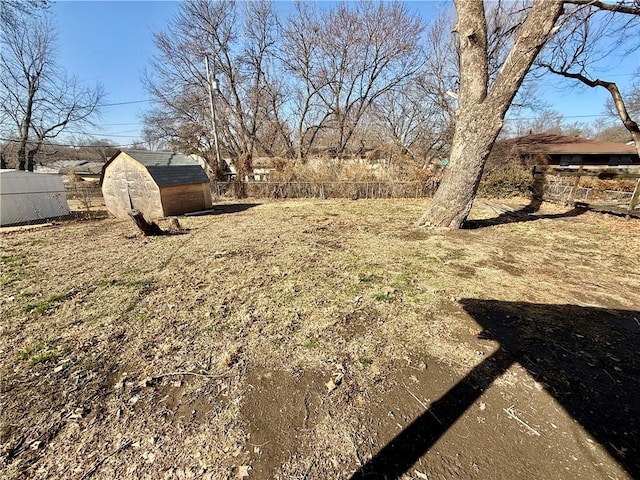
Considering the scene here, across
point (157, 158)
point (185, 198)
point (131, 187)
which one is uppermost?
point (157, 158)

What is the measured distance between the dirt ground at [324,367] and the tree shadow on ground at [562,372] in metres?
0.01

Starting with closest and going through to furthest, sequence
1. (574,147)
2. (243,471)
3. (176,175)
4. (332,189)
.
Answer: (243,471) < (176,175) < (332,189) < (574,147)

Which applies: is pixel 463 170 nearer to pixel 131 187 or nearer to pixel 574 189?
pixel 574 189

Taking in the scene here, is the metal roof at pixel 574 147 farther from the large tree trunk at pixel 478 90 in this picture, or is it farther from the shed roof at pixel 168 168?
the shed roof at pixel 168 168

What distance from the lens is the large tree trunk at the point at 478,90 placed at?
538 centimetres

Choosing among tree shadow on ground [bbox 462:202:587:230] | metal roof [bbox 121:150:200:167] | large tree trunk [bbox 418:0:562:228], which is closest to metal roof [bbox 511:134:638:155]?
tree shadow on ground [bbox 462:202:587:230]

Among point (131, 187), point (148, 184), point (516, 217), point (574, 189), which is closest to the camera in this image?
point (516, 217)

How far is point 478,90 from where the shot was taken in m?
6.04

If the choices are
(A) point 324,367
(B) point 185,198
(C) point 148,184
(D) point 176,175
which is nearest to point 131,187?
(C) point 148,184

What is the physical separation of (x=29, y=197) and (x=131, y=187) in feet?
17.0

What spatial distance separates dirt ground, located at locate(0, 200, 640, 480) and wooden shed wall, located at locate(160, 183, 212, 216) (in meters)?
4.43

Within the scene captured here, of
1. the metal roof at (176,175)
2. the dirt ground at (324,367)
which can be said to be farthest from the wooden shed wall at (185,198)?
the dirt ground at (324,367)

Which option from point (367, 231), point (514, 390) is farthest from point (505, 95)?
point (514, 390)

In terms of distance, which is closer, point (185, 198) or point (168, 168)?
point (168, 168)
